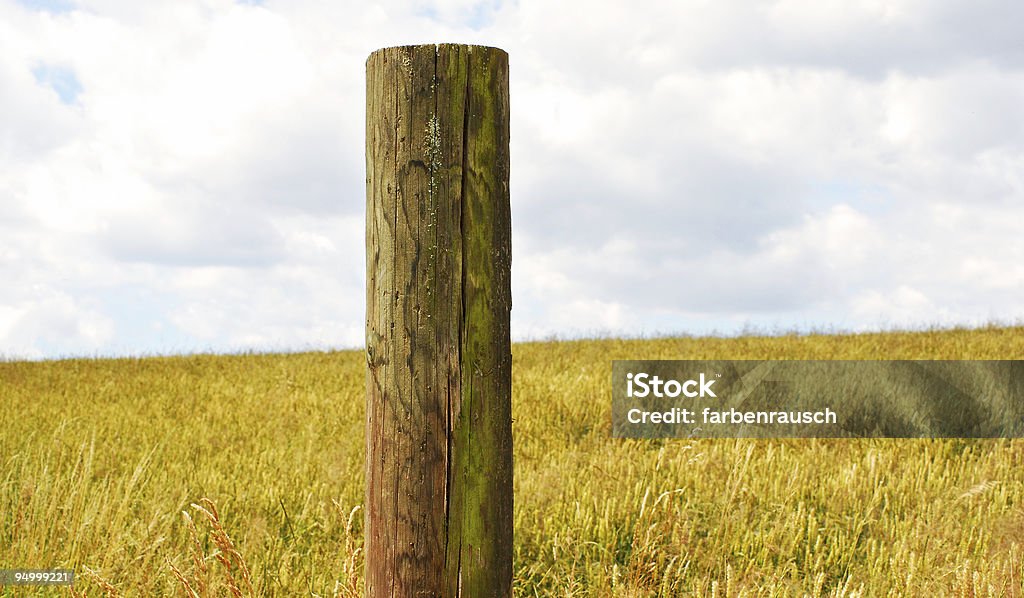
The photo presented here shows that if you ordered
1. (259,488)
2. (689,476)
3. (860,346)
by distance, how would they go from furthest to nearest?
(860,346), (259,488), (689,476)

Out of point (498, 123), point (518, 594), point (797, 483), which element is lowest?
point (518, 594)

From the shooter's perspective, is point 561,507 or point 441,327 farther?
point 561,507

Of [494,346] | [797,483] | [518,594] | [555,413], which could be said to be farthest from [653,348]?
[494,346]

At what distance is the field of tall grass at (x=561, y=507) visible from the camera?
4.35 m

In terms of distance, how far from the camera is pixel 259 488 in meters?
6.23

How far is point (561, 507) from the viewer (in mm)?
5180

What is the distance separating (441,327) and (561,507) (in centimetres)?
306

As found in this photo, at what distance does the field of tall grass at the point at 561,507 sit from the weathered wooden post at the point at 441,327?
0.31m

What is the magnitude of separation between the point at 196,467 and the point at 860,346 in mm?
10918

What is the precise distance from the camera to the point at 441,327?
2426mm

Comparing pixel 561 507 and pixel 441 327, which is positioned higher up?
pixel 441 327

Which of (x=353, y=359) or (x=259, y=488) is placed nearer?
(x=259, y=488)

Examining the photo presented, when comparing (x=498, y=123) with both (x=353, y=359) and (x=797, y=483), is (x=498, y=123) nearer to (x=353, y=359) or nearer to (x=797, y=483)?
(x=797, y=483)

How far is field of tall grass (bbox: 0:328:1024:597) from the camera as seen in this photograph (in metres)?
4.35
